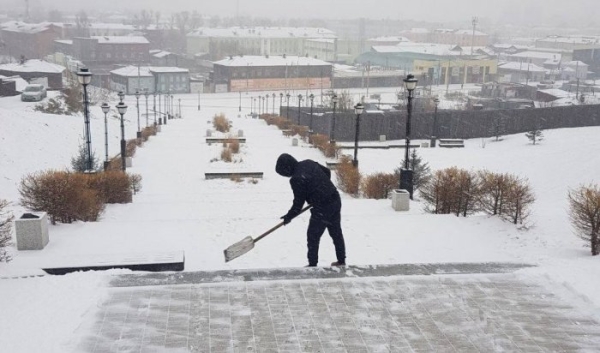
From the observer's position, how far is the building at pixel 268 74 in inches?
3305

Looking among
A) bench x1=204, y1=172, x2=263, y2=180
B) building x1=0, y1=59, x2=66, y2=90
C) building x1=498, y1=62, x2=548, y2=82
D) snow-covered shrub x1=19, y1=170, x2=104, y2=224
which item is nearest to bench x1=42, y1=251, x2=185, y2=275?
snow-covered shrub x1=19, y1=170, x2=104, y2=224

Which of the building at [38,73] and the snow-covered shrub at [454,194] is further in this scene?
the building at [38,73]

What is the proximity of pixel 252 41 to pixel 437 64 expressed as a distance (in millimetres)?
51903

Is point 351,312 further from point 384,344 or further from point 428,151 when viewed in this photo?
point 428,151

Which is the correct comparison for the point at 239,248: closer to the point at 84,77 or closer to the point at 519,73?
the point at 84,77

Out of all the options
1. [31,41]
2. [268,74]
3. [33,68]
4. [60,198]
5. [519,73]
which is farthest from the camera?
[31,41]

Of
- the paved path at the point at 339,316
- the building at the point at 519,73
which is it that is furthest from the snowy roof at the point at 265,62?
the paved path at the point at 339,316

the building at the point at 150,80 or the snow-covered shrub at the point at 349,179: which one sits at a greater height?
the snow-covered shrub at the point at 349,179

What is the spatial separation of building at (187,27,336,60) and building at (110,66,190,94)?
37.5 metres

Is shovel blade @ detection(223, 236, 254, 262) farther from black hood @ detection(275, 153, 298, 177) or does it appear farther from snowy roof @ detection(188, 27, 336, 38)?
snowy roof @ detection(188, 27, 336, 38)

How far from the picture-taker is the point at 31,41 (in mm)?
118750

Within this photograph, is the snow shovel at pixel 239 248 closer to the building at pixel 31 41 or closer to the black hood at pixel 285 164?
the black hood at pixel 285 164

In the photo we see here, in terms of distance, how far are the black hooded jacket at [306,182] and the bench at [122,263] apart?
6.03ft

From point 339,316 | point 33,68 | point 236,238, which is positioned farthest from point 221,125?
point 339,316
